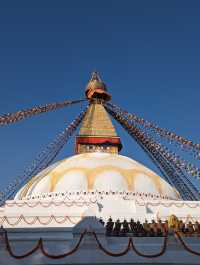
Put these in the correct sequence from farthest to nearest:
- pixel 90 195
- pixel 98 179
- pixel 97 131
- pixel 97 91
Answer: pixel 97 91
pixel 97 131
pixel 98 179
pixel 90 195

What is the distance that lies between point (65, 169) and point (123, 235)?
957 cm

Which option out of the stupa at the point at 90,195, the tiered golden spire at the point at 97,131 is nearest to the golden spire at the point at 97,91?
the tiered golden spire at the point at 97,131

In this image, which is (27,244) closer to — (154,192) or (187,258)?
(187,258)

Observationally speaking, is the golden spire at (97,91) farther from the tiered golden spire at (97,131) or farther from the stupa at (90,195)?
the stupa at (90,195)

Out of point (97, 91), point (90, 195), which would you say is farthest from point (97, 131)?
point (90, 195)

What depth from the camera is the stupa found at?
488 inches

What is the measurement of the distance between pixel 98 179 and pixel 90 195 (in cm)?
122

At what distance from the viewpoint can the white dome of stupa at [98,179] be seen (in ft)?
55.6

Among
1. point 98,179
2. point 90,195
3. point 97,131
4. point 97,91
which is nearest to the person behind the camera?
point 90,195

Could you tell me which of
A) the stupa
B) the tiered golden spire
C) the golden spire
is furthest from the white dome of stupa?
the golden spire

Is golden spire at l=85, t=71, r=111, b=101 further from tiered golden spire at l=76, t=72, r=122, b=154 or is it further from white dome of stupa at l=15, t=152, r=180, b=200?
white dome of stupa at l=15, t=152, r=180, b=200

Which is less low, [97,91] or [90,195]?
[97,91]

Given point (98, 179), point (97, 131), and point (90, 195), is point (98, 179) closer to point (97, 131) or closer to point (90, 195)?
point (90, 195)

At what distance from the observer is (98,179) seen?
17.1m
